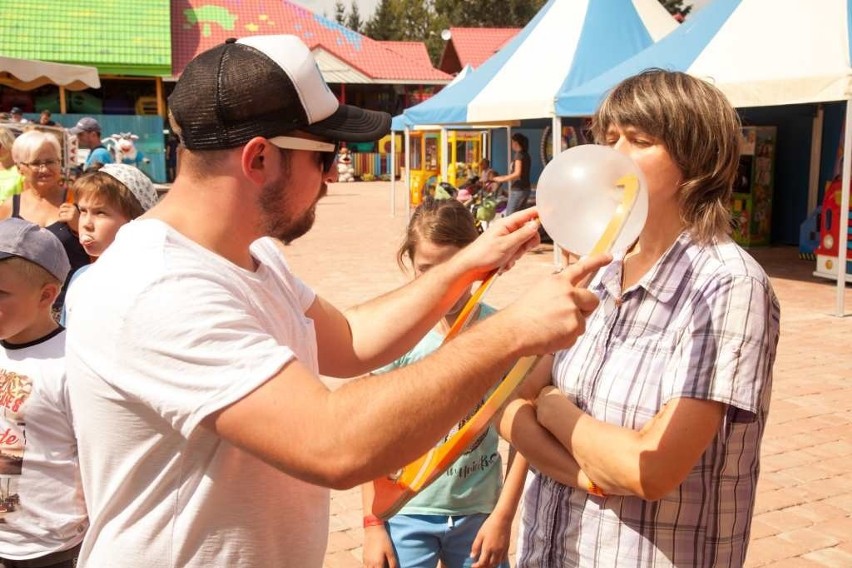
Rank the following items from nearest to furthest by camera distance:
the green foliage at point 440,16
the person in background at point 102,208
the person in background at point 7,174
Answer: the person in background at point 102,208, the person in background at point 7,174, the green foliage at point 440,16

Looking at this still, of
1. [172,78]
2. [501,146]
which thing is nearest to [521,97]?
Answer: [501,146]

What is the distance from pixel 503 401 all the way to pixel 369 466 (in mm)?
290

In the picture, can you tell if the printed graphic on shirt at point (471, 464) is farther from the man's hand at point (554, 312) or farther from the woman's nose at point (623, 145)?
the man's hand at point (554, 312)

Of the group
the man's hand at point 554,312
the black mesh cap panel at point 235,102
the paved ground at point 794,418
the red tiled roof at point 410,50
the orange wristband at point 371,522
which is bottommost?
the paved ground at point 794,418

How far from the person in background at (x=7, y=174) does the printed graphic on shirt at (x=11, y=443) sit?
400 centimetres

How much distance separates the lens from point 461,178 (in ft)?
66.2

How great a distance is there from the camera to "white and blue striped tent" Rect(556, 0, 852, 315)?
26.5 feet

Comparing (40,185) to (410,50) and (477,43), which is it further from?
(477,43)

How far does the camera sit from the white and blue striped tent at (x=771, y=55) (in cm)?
806

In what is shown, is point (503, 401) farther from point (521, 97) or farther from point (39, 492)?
point (521, 97)

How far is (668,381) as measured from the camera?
5.68 feet

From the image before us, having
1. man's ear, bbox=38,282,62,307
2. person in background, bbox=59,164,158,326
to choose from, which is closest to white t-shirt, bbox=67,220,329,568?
man's ear, bbox=38,282,62,307

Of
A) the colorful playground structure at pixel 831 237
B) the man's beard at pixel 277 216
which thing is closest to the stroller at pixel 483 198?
the colorful playground structure at pixel 831 237

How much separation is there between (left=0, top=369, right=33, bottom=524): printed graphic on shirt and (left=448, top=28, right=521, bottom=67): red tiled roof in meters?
39.3
